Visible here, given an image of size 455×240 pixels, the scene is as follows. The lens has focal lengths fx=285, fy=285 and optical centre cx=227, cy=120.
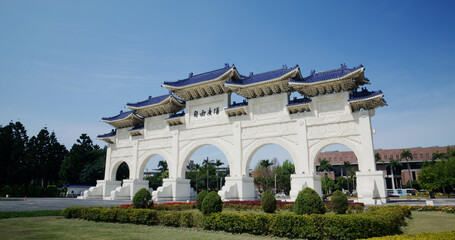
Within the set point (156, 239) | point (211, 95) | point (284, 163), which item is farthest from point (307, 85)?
point (284, 163)

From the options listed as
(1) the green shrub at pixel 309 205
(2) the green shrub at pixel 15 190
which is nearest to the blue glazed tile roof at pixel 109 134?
(2) the green shrub at pixel 15 190

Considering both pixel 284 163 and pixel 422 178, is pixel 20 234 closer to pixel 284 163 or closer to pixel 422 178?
pixel 422 178

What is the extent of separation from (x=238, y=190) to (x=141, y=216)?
9224 mm

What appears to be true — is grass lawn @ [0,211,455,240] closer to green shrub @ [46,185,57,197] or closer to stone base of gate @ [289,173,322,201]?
stone base of gate @ [289,173,322,201]

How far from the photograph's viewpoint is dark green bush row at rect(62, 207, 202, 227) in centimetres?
916

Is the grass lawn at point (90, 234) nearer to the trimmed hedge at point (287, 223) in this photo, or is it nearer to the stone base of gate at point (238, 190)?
the trimmed hedge at point (287, 223)

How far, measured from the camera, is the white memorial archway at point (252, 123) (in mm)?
16109

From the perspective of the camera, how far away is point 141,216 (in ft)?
32.2

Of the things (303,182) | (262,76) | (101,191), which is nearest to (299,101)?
(262,76)

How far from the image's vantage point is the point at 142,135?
24234 millimetres

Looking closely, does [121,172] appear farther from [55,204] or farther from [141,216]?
[141,216]

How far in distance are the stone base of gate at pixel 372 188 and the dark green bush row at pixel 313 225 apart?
6.99 m

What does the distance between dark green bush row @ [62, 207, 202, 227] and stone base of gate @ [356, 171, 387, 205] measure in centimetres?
1019

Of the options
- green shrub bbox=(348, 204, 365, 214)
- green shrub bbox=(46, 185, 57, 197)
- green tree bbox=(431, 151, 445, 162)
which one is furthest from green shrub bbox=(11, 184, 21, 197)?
green tree bbox=(431, 151, 445, 162)
